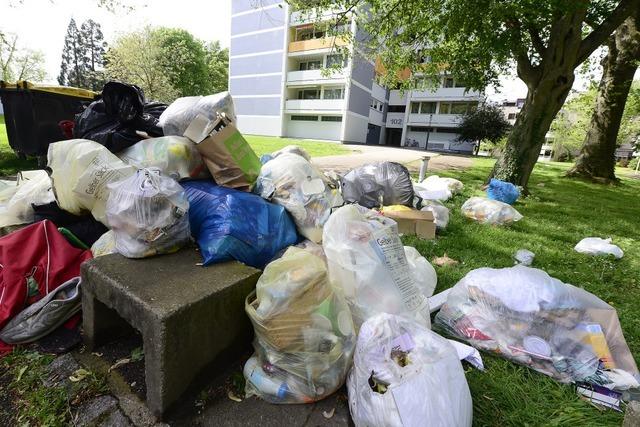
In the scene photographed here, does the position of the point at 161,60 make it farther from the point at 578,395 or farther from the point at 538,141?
the point at 578,395

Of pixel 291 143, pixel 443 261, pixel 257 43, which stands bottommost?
pixel 443 261

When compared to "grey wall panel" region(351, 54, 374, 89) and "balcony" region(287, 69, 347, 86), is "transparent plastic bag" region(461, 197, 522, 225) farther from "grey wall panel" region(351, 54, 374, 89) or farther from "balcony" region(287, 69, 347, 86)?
"grey wall panel" region(351, 54, 374, 89)

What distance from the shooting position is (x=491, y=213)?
4.16 meters

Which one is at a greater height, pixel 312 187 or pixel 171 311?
pixel 312 187

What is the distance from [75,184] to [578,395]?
8.53 ft

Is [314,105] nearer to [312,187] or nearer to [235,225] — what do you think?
[312,187]

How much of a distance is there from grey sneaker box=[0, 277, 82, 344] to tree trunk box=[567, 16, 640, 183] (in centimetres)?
1181

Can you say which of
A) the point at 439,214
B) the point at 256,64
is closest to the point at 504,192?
the point at 439,214

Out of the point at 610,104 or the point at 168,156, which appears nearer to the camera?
the point at 168,156

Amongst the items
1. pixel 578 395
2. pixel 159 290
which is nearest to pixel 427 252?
pixel 578 395

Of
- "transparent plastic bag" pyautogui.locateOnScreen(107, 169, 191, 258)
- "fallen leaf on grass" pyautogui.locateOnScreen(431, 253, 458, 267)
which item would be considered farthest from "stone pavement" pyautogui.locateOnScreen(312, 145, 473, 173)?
"transparent plastic bag" pyautogui.locateOnScreen(107, 169, 191, 258)

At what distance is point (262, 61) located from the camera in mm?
26422

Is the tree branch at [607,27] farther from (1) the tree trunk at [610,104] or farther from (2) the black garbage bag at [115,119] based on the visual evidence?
(2) the black garbage bag at [115,119]

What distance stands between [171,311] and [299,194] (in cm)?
119
